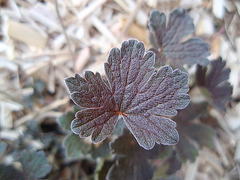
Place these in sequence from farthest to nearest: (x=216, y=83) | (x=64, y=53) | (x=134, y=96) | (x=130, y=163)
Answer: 1. (x=64, y=53)
2. (x=216, y=83)
3. (x=130, y=163)
4. (x=134, y=96)

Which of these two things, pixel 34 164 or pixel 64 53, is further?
pixel 64 53

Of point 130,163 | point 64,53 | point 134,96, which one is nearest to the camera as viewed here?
point 134,96

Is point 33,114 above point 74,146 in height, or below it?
above

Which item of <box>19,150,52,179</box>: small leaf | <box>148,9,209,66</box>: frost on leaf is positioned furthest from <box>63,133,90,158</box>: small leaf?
<box>148,9,209,66</box>: frost on leaf

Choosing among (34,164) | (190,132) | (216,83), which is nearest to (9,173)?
(34,164)

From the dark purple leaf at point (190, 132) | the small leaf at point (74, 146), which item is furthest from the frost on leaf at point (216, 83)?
the small leaf at point (74, 146)

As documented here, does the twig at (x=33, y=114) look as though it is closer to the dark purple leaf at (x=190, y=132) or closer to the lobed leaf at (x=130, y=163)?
the lobed leaf at (x=130, y=163)

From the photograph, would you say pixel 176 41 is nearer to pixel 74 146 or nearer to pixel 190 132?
pixel 190 132
